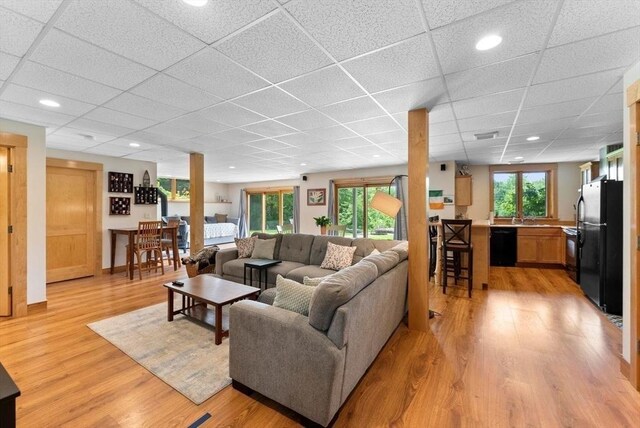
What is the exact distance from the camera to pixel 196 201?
5.31 m

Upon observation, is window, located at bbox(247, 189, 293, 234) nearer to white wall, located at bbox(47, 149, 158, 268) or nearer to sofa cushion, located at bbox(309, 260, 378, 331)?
white wall, located at bbox(47, 149, 158, 268)

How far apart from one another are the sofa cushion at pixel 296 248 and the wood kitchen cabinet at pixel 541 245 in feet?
15.4

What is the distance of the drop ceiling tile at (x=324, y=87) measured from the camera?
228 centimetres

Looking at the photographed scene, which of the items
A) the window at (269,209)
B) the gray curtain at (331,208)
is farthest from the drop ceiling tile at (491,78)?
the window at (269,209)

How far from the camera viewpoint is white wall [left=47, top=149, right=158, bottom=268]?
536 centimetres

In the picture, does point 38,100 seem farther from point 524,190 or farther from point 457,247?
point 524,190

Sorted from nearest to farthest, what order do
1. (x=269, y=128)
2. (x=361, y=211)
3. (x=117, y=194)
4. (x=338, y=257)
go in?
1. (x=269, y=128)
2. (x=338, y=257)
3. (x=117, y=194)
4. (x=361, y=211)

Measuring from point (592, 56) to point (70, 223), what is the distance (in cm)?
722

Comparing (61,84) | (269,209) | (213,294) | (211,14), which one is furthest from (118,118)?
(269,209)

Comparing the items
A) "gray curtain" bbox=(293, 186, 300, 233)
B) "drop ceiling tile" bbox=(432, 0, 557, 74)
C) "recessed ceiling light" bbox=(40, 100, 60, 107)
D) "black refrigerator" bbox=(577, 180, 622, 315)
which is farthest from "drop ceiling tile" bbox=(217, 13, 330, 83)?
"gray curtain" bbox=(293, 186, 300, 233)

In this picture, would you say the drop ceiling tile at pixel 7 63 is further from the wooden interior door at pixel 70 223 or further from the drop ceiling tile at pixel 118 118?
the wooden interior door at pixel 70 223

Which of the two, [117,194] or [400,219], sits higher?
[117,194]

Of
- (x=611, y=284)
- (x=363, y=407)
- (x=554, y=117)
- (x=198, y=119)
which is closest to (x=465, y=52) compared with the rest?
(x=554, y=117)

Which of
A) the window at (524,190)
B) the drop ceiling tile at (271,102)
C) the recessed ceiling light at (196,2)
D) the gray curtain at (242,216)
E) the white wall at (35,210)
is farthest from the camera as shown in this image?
the gray curtain at (242,216)
